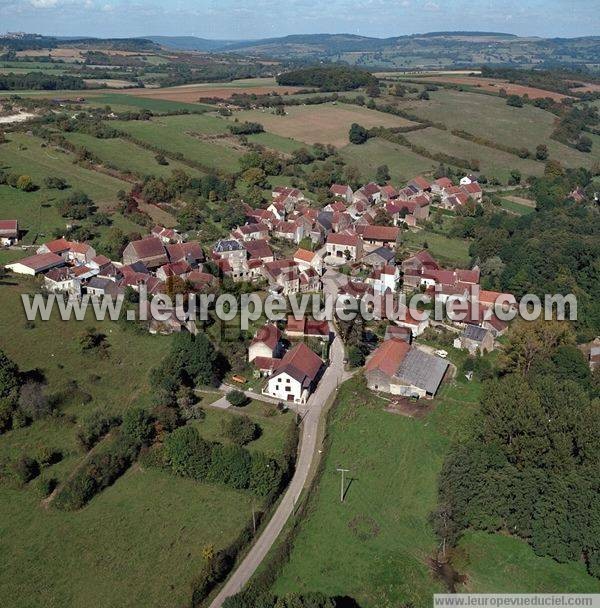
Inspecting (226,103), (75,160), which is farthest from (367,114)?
(75,160)

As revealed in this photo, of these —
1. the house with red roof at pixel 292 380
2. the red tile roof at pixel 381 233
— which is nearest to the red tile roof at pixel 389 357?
the house with red roof at pixel 292 380

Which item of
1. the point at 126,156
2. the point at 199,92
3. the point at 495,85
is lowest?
the point at 126,156

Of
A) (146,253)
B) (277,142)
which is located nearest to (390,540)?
(146,253)

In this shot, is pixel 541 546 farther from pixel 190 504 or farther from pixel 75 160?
pixel 75 160

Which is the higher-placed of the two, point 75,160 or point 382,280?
point 75,160

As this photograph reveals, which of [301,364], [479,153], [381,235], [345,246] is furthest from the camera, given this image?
[479,153]

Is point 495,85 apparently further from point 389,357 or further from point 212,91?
point 389,357

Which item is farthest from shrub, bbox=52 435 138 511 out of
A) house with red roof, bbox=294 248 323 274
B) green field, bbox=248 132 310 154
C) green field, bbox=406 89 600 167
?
green field, bbox=406 89 600 167
